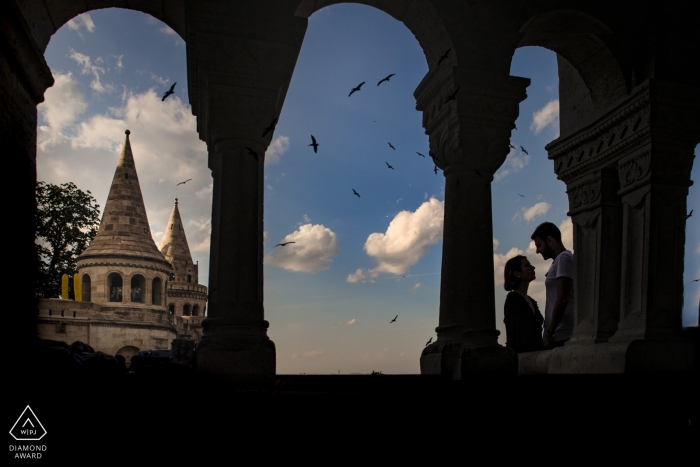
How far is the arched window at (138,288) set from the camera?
91.3 ft

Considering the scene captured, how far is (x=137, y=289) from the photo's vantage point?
28266 millimetres

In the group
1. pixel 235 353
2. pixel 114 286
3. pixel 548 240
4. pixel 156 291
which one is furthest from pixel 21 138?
pixel 156 291

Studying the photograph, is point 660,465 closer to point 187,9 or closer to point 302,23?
point 302,23

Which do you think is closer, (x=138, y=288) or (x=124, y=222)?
(x=124, y=222)

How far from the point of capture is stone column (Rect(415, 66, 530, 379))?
4246mm

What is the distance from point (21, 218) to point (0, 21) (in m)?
1.19

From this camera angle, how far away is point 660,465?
3490 mm

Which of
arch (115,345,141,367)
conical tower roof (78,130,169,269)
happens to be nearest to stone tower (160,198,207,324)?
conical tower roof (78,130,169,269)

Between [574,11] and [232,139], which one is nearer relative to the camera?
[232,139]

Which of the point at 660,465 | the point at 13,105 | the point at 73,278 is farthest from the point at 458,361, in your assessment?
the point at 73,278

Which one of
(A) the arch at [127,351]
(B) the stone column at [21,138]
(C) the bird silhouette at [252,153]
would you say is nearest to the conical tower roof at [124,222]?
(A) the arch at [127,351]

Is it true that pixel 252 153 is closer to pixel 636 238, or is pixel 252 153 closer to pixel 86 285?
pixel 636 238

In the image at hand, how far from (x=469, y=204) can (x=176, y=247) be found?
38715mm

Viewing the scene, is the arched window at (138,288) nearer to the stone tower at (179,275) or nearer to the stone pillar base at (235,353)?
the stone tower at (179,275)
